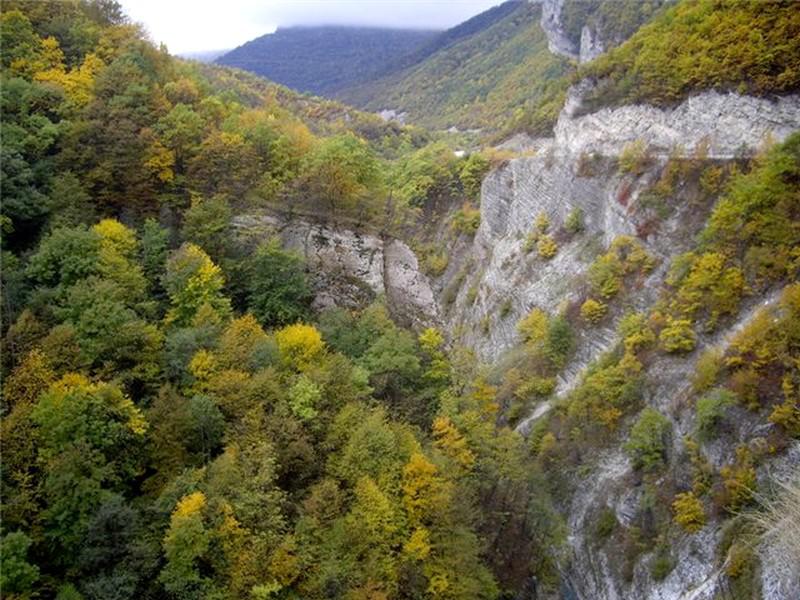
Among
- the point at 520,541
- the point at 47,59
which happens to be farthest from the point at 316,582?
the point at 47,59

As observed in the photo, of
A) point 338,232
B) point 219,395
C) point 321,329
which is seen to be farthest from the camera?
point 338,232

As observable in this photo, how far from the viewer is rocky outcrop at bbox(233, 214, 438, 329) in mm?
34031

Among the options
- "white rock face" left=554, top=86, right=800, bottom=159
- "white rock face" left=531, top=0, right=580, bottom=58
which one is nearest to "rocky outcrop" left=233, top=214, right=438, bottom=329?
"white rock face" left=554, top=86, right=800, bottom=159

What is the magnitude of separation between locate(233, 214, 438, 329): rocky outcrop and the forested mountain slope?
7.2 inches

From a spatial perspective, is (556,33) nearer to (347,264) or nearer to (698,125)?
(698,125)

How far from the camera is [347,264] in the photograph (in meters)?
36.0

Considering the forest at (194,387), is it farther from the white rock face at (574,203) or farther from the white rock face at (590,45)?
the white rock face at (590,45)

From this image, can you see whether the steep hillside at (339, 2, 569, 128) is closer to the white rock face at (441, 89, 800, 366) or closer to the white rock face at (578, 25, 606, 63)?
the white rock face at (578, 25, 606, 63)

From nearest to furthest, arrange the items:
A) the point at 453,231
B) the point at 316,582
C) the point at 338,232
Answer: the point at 316,582
the point at 338,232
the point at 453,231

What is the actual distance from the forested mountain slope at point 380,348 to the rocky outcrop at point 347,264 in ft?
0.60

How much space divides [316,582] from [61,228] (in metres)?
18.1

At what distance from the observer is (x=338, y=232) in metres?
36.8

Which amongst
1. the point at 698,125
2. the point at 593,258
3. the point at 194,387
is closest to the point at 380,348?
the point at 194,387

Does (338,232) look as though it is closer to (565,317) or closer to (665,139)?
(565,317)
